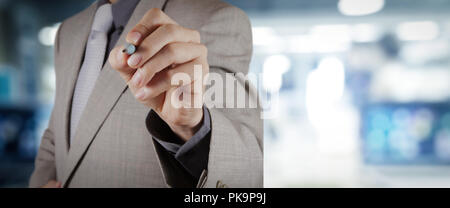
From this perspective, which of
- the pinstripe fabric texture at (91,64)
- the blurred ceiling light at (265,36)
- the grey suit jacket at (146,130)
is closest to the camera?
the grey suit jacket at (146,130)

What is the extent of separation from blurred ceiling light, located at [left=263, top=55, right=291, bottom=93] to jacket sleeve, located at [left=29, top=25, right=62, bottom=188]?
80 centimetres

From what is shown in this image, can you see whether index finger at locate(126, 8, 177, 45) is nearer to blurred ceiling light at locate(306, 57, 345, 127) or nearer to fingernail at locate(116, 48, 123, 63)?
fingernail at locate(116, 48, 123, 63)

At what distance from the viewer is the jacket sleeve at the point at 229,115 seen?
651 mm

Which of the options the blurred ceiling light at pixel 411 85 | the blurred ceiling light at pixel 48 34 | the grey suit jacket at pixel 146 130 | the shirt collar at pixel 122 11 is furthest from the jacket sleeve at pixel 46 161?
the blurred ceiling light at pixel 411 85

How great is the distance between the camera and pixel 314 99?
1.32 m

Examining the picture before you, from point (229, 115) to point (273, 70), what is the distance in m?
0.61

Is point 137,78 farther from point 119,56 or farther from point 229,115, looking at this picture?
point 229,115

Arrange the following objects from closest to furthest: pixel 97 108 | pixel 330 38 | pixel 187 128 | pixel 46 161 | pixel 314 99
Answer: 1. pixel 187 128
2. pixel 97 108
3. pixel 46 161
4. pixel 314 99
5. pixel 330 38

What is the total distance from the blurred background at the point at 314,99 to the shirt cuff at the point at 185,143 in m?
0.35

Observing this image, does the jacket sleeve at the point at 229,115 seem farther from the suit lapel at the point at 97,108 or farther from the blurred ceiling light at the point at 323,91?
the blurred ceiling light at the point at 323,91

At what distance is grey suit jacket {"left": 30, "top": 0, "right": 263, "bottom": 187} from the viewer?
2.36ft

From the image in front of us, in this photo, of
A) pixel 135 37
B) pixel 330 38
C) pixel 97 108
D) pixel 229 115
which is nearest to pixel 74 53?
pixel 97 108

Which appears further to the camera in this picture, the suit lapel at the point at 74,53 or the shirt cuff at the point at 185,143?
the suit lapel at the point at 74,53

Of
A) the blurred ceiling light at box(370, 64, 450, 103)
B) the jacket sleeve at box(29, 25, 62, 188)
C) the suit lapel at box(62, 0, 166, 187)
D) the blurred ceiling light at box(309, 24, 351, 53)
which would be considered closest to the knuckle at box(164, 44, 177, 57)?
the suit lapel at box(62, 0, 166, 187)
